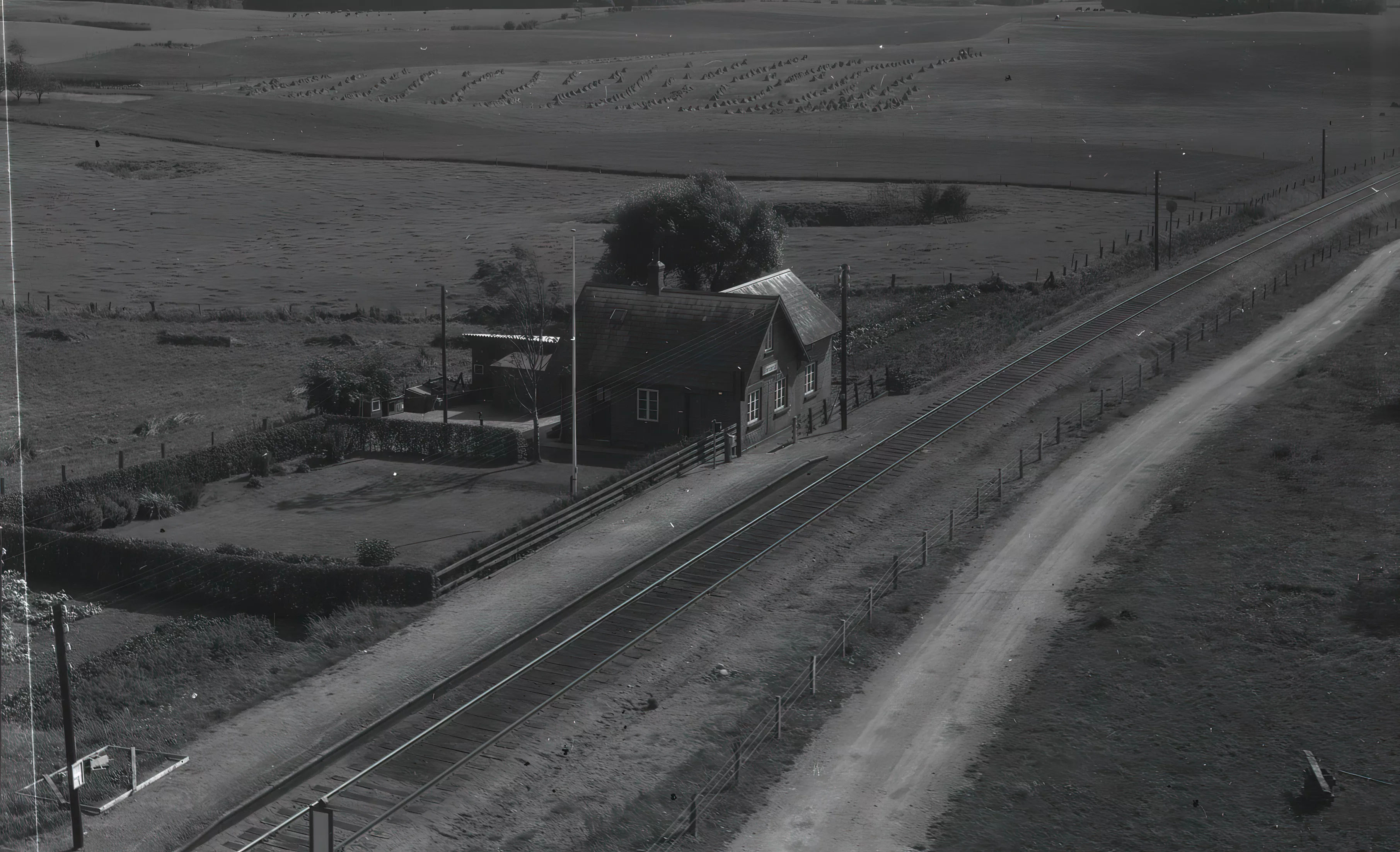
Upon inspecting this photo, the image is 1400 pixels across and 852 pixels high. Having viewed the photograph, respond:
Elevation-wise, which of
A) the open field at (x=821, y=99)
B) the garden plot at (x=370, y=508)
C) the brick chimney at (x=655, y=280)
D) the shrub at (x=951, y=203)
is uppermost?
the open field at (x=821, y=99)

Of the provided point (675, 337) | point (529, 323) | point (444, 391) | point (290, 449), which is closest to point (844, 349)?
point (675, 337)

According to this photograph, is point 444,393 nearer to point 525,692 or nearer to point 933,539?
point 933,539

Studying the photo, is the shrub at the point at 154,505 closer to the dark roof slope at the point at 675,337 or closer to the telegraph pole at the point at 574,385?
the telegraph pole at the point at 574,385

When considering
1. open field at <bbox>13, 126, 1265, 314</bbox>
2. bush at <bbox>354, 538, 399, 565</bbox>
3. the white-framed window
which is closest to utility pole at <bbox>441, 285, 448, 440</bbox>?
the white-framed window

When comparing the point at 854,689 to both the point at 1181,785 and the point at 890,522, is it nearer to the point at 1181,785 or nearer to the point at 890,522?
the point at 1181,785

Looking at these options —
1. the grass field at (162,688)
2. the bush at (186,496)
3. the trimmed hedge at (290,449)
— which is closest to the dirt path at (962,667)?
the grass field at (162,688)

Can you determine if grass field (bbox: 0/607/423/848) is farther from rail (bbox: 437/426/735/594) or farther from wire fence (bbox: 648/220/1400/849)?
wire fence (bbox: 648/220/1400/849)

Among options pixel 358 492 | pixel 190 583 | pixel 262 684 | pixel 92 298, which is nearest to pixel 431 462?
pixel 358 492
